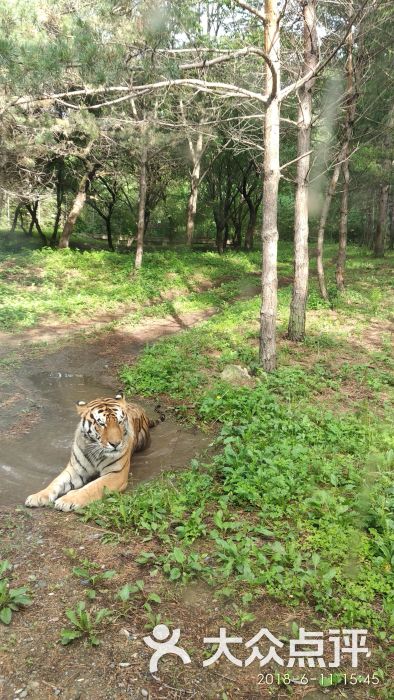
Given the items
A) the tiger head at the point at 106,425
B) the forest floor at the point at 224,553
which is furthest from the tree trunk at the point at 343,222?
the tiger head at the point at 106,425

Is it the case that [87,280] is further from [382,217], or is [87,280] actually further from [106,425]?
[382,217]

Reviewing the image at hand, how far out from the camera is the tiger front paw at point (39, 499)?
4637mm

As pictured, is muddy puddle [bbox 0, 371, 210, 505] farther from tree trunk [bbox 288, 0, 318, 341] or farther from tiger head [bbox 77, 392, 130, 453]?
tree trunk [bbox 288, 0, 318, 341]

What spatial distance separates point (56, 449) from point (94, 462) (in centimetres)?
132

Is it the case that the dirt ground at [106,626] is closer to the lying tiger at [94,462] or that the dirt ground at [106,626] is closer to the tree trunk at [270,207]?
the lying tiger at [94,462]

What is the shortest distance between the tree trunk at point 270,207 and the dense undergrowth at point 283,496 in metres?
0.66

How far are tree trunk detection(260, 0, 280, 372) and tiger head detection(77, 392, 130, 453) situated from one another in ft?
13.2

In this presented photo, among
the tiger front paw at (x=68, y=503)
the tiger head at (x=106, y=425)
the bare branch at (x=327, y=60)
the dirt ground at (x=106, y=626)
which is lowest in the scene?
the dirt ground at (x=106, y=626)

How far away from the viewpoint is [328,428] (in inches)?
245

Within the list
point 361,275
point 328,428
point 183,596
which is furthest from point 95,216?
point 183,596

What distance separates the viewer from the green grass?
47.1 feet

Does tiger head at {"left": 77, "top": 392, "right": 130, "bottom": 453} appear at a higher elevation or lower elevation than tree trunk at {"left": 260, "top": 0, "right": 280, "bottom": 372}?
lower

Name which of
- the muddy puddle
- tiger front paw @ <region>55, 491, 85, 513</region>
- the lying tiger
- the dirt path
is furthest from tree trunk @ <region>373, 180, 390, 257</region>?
tiger front paw @ <region>55, 491, 85, 513</region>

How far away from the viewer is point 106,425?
488 centimetres
